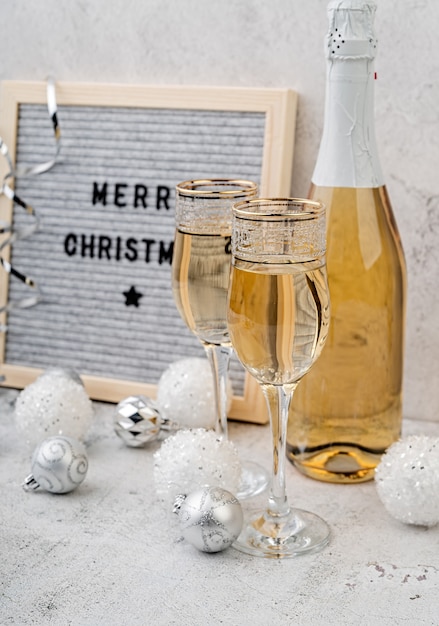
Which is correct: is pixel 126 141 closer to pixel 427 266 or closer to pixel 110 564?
pixel 427 266

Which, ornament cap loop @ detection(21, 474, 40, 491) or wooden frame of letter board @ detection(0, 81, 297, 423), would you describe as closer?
ornament cap loop @ detection(21, 474, 40, 491)

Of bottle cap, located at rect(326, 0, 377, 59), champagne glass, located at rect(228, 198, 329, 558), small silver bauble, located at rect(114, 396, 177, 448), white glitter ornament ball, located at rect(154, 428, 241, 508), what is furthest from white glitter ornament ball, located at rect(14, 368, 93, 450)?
bottle cap, located at rect(326, 0, 377, 59)

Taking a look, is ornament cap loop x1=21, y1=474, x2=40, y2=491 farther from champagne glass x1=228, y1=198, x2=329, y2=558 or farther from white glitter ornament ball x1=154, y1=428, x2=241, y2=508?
champagne glass x1=228, y1=198, x2=329, y2=558

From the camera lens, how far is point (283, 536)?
716 mm

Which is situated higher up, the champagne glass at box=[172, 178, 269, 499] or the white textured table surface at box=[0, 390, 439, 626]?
the champagne glass at box=[172, 178, 269, 499]

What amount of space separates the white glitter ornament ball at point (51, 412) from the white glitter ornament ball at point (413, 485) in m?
0.31

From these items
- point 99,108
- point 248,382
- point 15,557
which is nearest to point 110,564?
point 15,557

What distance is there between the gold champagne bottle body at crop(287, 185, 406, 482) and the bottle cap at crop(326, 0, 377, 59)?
13 cm

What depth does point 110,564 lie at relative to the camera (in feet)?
2.20

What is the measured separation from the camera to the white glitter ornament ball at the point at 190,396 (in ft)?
2.97

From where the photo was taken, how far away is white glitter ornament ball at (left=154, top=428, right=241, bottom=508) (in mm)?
738

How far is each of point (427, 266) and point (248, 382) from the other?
0.24 m

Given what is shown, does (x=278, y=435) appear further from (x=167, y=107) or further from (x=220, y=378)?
(x=167, y=107)

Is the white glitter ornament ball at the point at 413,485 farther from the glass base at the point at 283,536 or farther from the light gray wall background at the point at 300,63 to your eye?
the light gray wall background at the point at 300,63
